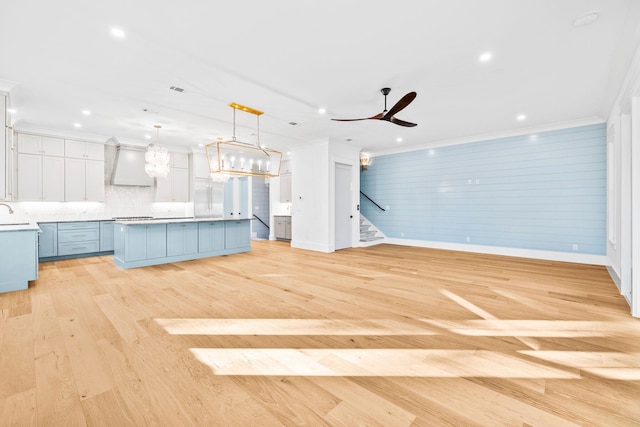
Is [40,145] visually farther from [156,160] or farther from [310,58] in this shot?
[310,58]

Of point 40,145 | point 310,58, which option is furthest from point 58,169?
point 310,58

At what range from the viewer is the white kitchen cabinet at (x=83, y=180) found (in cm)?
656

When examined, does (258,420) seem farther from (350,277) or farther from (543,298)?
(543,298)

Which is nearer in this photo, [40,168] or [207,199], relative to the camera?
[40,168]

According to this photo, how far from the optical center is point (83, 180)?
22.2 feet

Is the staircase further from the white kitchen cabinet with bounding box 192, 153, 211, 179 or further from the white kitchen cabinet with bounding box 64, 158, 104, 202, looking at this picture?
the white kitchen cabinet with bounding box 64, 158, 104, 202

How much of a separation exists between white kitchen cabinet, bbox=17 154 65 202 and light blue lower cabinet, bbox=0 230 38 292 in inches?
114

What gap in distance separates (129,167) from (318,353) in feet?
24.5

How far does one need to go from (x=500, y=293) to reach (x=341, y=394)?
10.5ft

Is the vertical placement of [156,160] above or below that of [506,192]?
above

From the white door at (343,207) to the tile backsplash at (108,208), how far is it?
15.0 ft

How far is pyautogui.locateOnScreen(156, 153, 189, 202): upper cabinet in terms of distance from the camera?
792 cm

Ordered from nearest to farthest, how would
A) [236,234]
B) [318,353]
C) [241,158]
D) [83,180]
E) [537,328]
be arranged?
[318,353] < [537,328] < [241,158] < [83,180] < [236,234]

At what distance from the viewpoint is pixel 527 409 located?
1640mm
